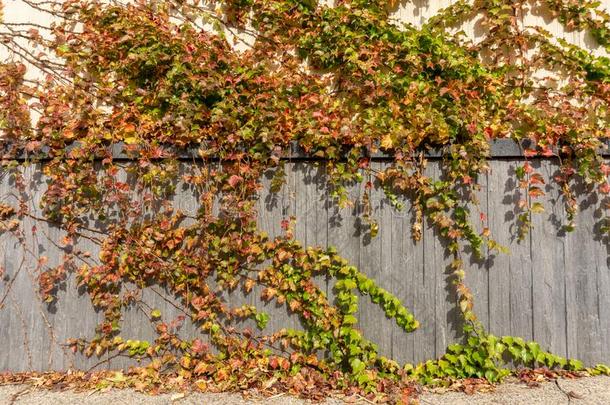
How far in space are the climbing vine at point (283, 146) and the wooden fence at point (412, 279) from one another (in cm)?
8

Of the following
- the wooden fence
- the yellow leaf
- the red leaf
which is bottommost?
the wooden fence

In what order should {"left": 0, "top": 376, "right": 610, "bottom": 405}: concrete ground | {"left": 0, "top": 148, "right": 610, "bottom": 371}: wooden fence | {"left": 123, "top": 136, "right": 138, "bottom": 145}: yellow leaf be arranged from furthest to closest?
{"left": 123, "top": 136, "right": 138, "bottom": 145}: yellow leaf < {"left": 0, "top": 148, "right": 610, "bottom": 371}: wooden fence < {"left": 0, "top": 376, "right": 610, "bottom": 405}: concrete ground

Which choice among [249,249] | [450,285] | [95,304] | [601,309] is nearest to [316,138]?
[249,249]

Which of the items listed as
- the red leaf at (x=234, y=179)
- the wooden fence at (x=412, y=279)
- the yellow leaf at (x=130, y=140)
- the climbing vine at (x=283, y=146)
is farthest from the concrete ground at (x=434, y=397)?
the yellow leaf at (x=130, y=140)

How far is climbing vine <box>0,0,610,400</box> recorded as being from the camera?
312 cm

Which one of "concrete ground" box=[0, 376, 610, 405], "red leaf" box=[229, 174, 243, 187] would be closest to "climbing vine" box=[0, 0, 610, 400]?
"red leaf" box=[229, 174, 243, 187]

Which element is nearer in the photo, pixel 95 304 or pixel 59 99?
pixel 95 304

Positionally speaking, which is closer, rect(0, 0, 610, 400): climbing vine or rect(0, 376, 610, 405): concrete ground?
rect(0, 376, 610, 405): concrete ground

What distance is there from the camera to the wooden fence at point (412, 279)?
312cm

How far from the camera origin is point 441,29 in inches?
136

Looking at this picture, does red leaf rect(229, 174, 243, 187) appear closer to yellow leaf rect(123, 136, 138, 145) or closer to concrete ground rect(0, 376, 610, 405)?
yellow leaf rect(123, 136, 138, 145)

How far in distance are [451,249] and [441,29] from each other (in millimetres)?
1732

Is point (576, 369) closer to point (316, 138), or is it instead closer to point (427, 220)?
point (427, 220)

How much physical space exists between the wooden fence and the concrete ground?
27 centimetres
